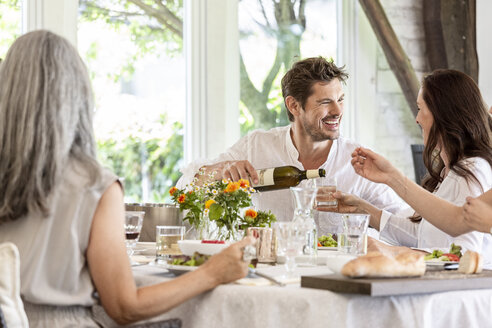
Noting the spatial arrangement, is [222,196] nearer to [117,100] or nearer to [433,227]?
[433,227]

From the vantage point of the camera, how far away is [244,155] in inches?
142

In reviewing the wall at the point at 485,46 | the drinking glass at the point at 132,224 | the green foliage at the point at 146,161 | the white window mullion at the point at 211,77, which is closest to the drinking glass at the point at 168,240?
the drinking glass at the point at 132,224

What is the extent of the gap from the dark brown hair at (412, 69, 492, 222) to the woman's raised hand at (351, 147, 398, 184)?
330 millimetres

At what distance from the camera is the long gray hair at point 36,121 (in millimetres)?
1550

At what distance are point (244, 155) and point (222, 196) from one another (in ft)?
4.38

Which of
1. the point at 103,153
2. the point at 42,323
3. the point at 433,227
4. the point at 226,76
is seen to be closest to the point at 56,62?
the point at 42,323

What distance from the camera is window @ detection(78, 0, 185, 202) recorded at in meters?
4.29

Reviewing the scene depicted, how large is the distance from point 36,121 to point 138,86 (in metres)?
2.91

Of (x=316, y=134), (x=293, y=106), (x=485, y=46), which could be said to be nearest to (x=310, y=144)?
(x=316, y=134)

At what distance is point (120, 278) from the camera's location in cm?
154

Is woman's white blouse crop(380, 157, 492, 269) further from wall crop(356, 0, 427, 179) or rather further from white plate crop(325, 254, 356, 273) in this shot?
wall crop(356, 0, 427, 179)

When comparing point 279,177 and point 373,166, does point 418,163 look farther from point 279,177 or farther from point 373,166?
point 373,166

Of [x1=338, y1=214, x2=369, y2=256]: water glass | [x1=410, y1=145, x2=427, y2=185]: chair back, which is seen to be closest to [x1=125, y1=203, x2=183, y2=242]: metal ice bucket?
[x1=338, y1=214, x2=369, y2=256]: water glass

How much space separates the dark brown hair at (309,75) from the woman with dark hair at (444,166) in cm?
59
